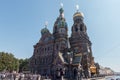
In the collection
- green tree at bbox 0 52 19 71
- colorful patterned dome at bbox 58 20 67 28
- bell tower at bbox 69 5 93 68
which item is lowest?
green tree at bbox 0 52 19 71

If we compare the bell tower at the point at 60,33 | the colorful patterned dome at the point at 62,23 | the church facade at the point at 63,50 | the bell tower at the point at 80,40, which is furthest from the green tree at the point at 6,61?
the bell tower at the point at 80,40

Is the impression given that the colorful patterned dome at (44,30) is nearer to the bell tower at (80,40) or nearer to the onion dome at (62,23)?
the onion dome at (62,23)

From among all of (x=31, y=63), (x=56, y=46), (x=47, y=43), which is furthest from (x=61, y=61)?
(x=31, y=63)

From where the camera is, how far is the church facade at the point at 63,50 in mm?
55250

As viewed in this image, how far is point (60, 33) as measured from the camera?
64.4 metres

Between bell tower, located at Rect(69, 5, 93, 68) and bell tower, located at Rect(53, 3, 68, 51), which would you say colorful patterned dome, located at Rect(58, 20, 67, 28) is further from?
bell tower, located at Rect(69, 5, 93, 68)

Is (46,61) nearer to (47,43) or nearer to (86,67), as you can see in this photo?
(47,43)

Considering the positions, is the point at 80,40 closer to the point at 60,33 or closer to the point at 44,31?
the point at 60,33

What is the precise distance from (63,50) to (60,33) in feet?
23.2

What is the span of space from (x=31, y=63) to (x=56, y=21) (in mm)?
18916

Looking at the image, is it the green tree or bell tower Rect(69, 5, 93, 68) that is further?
the green tree

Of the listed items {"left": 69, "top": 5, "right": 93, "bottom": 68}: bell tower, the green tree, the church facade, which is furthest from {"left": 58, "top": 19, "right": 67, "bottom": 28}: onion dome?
the green tree

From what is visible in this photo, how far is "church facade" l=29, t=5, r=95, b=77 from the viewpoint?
5525cm

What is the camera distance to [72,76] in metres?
54.4
